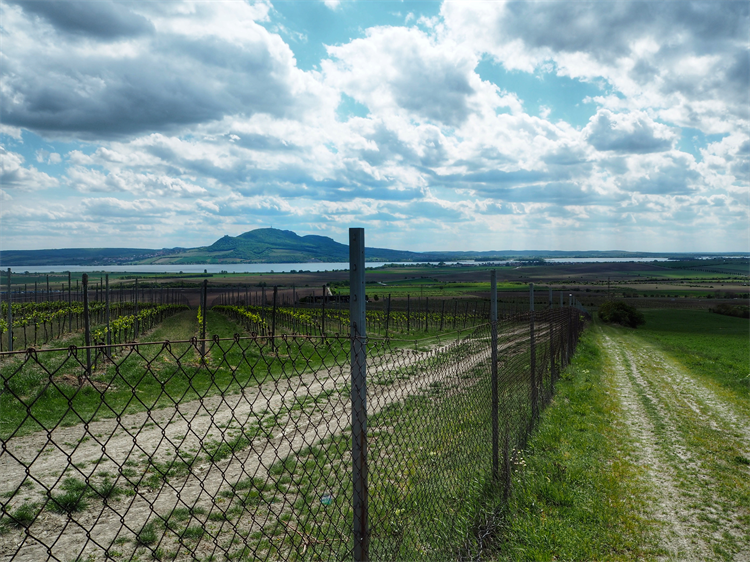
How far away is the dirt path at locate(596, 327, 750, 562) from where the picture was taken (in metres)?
4.64

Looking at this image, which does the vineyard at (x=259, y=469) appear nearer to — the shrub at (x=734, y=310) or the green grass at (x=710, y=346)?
the green grass at (x=710, y=346)

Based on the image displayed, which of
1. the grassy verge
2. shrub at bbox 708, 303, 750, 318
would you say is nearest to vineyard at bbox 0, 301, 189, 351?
the grassy verge

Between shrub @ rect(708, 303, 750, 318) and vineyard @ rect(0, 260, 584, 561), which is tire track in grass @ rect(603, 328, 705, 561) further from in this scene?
shrub @ rect(708, 303, 750, 318)

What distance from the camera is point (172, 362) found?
14336 millimetres

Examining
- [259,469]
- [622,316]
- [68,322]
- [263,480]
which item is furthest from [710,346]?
[68,322]

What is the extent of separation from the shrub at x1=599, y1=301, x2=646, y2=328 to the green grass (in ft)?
3.45

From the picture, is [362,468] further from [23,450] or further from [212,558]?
[23,450]

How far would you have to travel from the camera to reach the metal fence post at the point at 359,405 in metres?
2.85

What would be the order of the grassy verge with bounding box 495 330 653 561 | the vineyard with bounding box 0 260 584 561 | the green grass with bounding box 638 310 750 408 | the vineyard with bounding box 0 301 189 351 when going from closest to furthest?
the vineyard with bounding box 0 260 584 561
the grassy verge with bounding box 495 330 653 561
the green grass with bounding box 638 310 750 408
the vineyard with bounding box 0 301 189 351

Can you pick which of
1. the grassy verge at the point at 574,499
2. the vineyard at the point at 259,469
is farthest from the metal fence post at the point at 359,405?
the grassy verge at the point at 574,499

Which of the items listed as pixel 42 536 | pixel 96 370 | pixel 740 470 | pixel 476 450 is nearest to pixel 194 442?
pixel 42 536

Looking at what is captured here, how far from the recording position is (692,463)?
670 centimetres

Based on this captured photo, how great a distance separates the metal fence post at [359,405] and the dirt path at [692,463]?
3214mm

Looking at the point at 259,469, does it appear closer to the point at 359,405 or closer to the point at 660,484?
the point at 359,405
